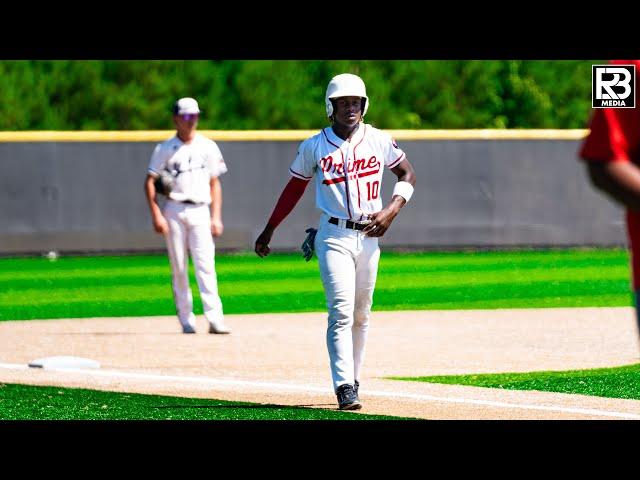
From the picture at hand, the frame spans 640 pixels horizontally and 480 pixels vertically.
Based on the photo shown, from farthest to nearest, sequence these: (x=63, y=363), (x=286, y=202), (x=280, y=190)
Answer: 1. (x=280, y=190)
2. (x=63, y=363)
3. (x=286, y=202)

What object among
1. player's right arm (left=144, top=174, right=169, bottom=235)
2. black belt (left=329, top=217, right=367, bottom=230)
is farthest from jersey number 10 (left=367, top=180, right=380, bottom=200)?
player's right arm (left=144, top=174, right=169, bottom=235)

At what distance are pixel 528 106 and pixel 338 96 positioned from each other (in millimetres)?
28679

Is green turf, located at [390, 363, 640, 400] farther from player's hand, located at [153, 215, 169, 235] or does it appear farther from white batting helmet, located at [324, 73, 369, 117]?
player's hand, located at [153, 215, 169, 235]

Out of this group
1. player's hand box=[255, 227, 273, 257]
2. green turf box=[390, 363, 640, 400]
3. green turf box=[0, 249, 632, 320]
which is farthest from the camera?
green turf box=[0, 249, 632, 320]

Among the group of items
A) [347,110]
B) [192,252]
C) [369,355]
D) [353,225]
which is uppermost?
[347,110]

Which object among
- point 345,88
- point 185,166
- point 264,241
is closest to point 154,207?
point 185,166

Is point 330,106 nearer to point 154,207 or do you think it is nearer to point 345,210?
point 345,210

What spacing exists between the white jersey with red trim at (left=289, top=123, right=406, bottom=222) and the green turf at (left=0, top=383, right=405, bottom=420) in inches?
46.1

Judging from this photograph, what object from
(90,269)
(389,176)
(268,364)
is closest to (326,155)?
(268,364)

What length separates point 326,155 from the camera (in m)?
8.33

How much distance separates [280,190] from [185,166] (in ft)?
45.2

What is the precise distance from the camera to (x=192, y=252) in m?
13.2

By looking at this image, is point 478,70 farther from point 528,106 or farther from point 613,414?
point 613,414

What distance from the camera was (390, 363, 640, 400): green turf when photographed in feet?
30.4
